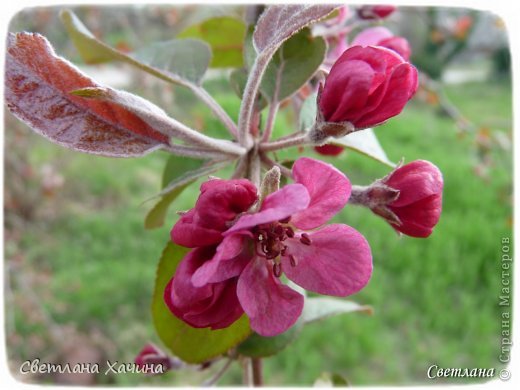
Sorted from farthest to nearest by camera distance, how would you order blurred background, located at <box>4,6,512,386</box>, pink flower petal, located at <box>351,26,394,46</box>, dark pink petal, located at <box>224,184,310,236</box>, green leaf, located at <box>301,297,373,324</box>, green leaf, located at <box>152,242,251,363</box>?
blurred background, located at <box>4,6,512,386</box> → green leaf, located at <box>301,297,373,324</box> → pink flower petal, located at <box>351,26,394,46</box> → green leaf, located at <box>152,242,251,363</box> → dark pink petal, located at <box>224,184,310,236</box>

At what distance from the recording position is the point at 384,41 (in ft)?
2.33

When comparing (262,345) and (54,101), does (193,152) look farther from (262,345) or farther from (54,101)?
(262,345)

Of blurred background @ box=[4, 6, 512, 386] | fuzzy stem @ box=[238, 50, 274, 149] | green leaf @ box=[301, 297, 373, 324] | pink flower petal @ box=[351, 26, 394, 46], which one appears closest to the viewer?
Answer: fuzzy stem @ box=[238, 50, 274, 149]

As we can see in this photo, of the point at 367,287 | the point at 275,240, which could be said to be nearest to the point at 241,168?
the point at 275,240

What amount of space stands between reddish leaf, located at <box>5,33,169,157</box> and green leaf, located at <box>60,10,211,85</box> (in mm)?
158

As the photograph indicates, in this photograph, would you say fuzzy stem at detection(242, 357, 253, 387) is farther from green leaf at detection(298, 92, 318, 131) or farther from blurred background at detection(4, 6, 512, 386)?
blurred background at detection(4, 6, 512, 386)

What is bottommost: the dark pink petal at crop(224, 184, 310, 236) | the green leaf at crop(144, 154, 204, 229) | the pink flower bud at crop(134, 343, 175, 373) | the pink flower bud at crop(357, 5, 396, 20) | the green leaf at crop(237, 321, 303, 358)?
the pink flower bud at crop(134, 343, 175, 373)

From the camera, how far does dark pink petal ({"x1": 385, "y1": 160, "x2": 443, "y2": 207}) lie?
1.72 feet

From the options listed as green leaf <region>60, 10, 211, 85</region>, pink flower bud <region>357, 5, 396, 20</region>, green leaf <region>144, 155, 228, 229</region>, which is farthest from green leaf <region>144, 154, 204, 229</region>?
pink flower bud <region>357, 5, 396, 20</region>

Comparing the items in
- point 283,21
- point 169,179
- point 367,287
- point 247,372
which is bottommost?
point 367,287

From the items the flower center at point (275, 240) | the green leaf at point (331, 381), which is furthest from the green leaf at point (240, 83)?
the green leaf at point (331, 381)

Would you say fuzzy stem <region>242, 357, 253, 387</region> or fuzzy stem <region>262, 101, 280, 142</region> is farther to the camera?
fuzzy stem <region>242, 357, 253, 387</region>

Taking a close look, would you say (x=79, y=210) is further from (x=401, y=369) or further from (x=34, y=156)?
(x=401, y=369)

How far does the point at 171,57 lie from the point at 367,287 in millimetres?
2096
